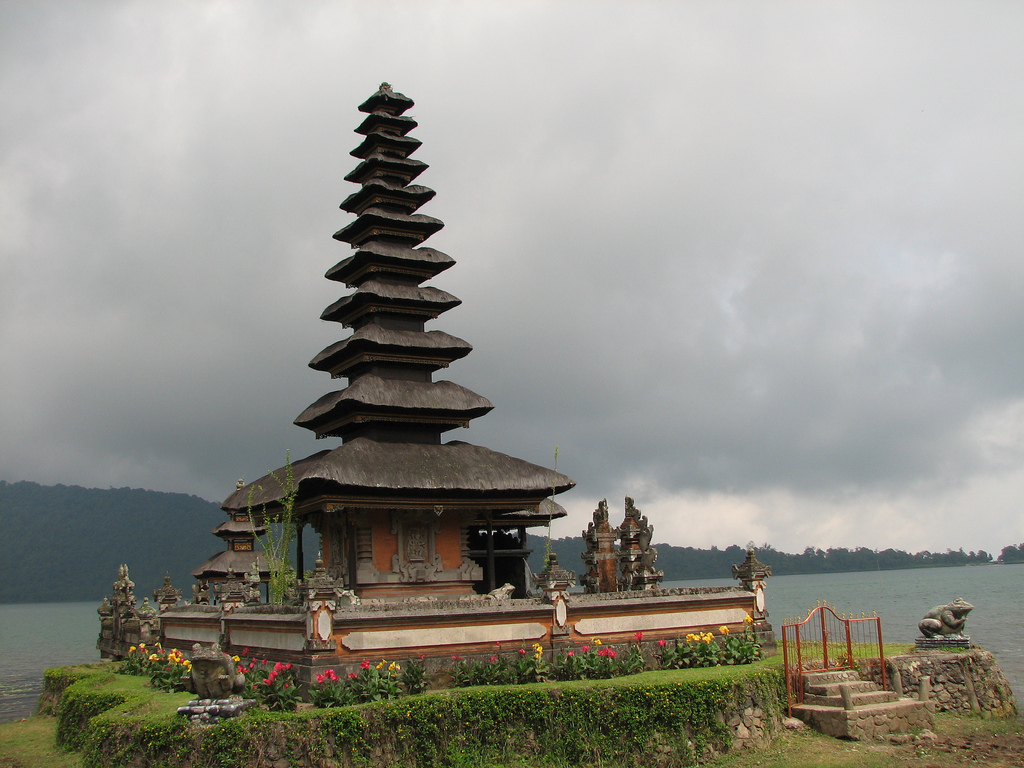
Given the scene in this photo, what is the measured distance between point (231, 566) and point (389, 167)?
21549 mm

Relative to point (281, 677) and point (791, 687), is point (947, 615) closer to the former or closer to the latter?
point (791, 687)

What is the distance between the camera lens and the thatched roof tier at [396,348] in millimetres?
25688

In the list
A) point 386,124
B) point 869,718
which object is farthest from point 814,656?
point 386,124

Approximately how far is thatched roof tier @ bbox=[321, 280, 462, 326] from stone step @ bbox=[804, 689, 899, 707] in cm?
1503

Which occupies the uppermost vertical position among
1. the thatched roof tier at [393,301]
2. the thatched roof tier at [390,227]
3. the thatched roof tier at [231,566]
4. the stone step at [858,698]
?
the thatched roof tier at [390,227]

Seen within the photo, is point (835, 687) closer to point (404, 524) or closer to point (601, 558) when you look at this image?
point (601, 558)

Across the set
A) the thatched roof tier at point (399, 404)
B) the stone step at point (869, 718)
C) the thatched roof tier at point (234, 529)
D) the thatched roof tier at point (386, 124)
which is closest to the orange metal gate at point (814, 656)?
the stone step at point (869, 718)

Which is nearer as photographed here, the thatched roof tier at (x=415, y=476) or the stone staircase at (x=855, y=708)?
the stone staircase at (x=855, y=708)

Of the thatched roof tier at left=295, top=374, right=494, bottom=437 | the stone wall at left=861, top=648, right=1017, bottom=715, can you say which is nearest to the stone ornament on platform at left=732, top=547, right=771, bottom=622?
the stone wall at left=861, top=648, right=1017, bottom=715

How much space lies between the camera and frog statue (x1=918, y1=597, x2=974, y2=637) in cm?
2139

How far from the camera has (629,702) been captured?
16250mm

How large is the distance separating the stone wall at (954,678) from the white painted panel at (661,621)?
3.51m

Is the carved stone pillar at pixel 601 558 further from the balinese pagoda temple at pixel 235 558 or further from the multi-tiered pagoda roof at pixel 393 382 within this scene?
the balinese pagoda temple at pixel 235 558

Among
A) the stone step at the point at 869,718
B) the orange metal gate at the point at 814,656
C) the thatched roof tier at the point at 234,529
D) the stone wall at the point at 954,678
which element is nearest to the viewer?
the stone step at the point at 869,718
